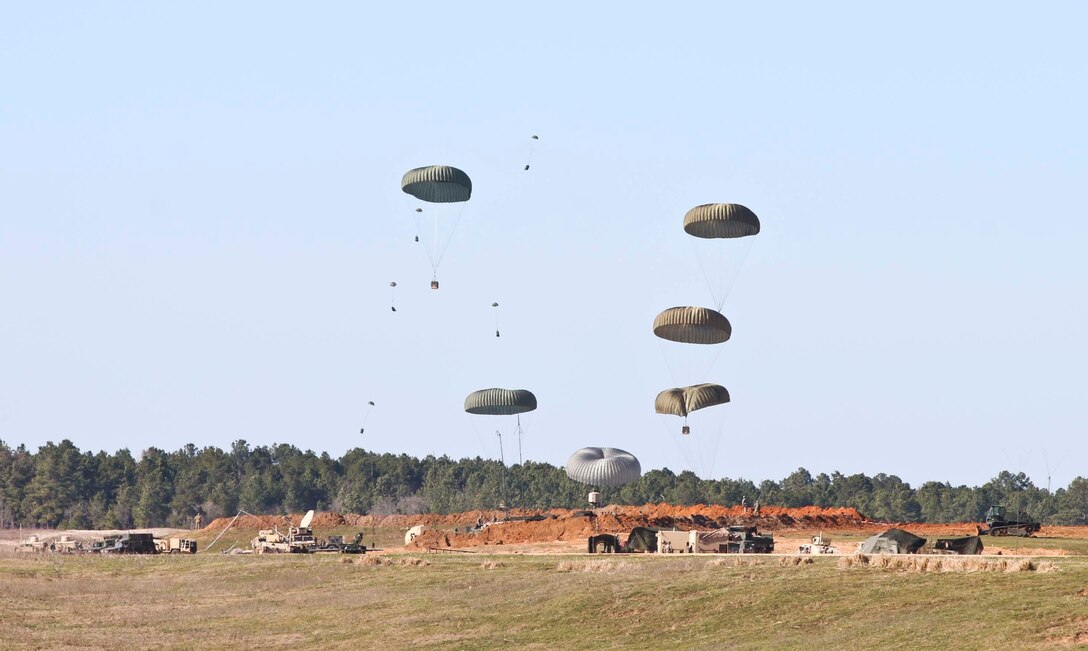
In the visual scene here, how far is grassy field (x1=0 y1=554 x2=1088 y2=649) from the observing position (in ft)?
155

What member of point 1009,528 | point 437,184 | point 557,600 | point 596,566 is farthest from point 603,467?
point 557,600

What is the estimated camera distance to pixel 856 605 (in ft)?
166

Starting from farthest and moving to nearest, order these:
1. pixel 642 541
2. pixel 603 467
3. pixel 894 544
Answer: pixel 603 467 → pixel 642 541 → pixel 894 544

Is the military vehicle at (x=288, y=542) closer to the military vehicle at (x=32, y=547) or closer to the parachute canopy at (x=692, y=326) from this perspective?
the military vehicle at (x=32, y=547)

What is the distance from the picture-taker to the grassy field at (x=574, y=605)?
4725 centimetres

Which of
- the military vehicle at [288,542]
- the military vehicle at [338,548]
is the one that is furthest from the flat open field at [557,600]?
the military vehicle at [288,542]

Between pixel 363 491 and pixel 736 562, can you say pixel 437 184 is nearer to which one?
pixel 736 562

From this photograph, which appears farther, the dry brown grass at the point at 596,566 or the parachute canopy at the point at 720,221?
the parachute canopy at the point at 720,221

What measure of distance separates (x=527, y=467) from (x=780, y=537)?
9807 centimetres

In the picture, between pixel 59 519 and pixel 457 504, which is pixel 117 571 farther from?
pixel 59 519

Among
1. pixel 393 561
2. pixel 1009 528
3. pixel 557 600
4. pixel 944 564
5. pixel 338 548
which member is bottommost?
pixel 557 600

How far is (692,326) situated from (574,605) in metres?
31.3

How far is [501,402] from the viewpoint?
343ft

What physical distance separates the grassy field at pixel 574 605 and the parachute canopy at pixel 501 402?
92.8ft
